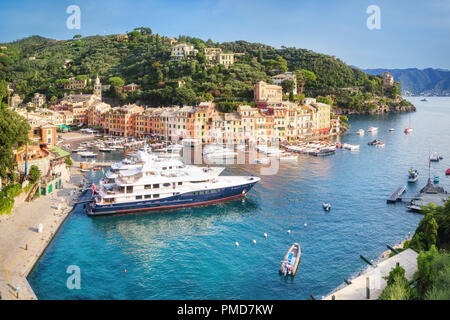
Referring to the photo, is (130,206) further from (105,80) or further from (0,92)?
(105,80)

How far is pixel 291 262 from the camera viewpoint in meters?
20.2

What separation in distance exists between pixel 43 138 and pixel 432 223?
35.1 m

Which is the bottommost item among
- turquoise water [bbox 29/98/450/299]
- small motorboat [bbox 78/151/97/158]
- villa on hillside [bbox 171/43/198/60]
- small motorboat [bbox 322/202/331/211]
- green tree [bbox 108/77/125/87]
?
turquoise water [bbox 29/98/450/299]

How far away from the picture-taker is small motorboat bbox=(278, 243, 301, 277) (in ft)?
64.8

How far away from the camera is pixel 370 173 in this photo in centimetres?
4159

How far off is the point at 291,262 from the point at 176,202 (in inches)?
486

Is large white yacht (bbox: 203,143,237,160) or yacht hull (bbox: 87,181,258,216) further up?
large white yacht (bbox: 203,143,237,160)

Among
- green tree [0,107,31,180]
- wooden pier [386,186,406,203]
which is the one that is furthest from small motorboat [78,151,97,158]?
wooden pier [386,186,406,203]

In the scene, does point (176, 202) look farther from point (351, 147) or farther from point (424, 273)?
point (351, 147)

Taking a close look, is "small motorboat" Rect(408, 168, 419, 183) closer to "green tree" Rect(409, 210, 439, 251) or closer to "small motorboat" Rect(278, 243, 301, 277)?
"green tree" Rect(409, 210, 439, 251)

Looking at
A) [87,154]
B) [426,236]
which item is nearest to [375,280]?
[426,236]

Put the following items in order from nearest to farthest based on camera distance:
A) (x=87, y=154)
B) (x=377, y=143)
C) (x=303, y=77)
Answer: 1. (x=87, y=154)
2. (x=377, y=143)
3. (x=303, y=77)

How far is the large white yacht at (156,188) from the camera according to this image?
28609mm

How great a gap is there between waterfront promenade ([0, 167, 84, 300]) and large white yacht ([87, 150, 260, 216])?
2.53 metres
